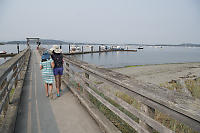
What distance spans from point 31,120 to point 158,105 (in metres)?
2.74

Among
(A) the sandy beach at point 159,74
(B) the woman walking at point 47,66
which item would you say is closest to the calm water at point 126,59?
(A) the sandy beach at point 159,74

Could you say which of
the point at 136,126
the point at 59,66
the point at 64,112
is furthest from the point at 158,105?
the point at 59,66

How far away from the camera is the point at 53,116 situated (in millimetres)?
3180

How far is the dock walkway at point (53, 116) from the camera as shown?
2.71 metres

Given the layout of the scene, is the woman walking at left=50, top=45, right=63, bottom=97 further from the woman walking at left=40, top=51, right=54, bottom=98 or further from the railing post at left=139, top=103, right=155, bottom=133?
the railing post at left=139, top=103, right=155, bottom=133

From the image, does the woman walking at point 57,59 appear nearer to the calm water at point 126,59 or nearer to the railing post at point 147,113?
the railing post at point 147,113

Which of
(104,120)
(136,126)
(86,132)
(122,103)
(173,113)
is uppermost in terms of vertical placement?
(173,113)

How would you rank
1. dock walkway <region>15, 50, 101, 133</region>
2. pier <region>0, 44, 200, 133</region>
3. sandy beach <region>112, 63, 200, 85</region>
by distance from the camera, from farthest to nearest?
1. sandy beach <region>112, 63, 200, 85</region>
2. dock walkway <region>15, 50, 101, 133</region>
3. pier <region>0, 44, 200, 133</region>

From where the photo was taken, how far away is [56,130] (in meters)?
2.66

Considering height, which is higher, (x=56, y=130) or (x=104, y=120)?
(x=104, y=120)

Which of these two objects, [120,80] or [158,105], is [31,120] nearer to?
[120,80]

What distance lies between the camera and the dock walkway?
271 centimetres

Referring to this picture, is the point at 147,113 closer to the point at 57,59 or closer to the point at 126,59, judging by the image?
the point at 57,59

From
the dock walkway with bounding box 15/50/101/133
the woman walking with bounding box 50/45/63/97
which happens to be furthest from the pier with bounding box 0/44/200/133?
the woman walking with bounding box 50/45/63/97
